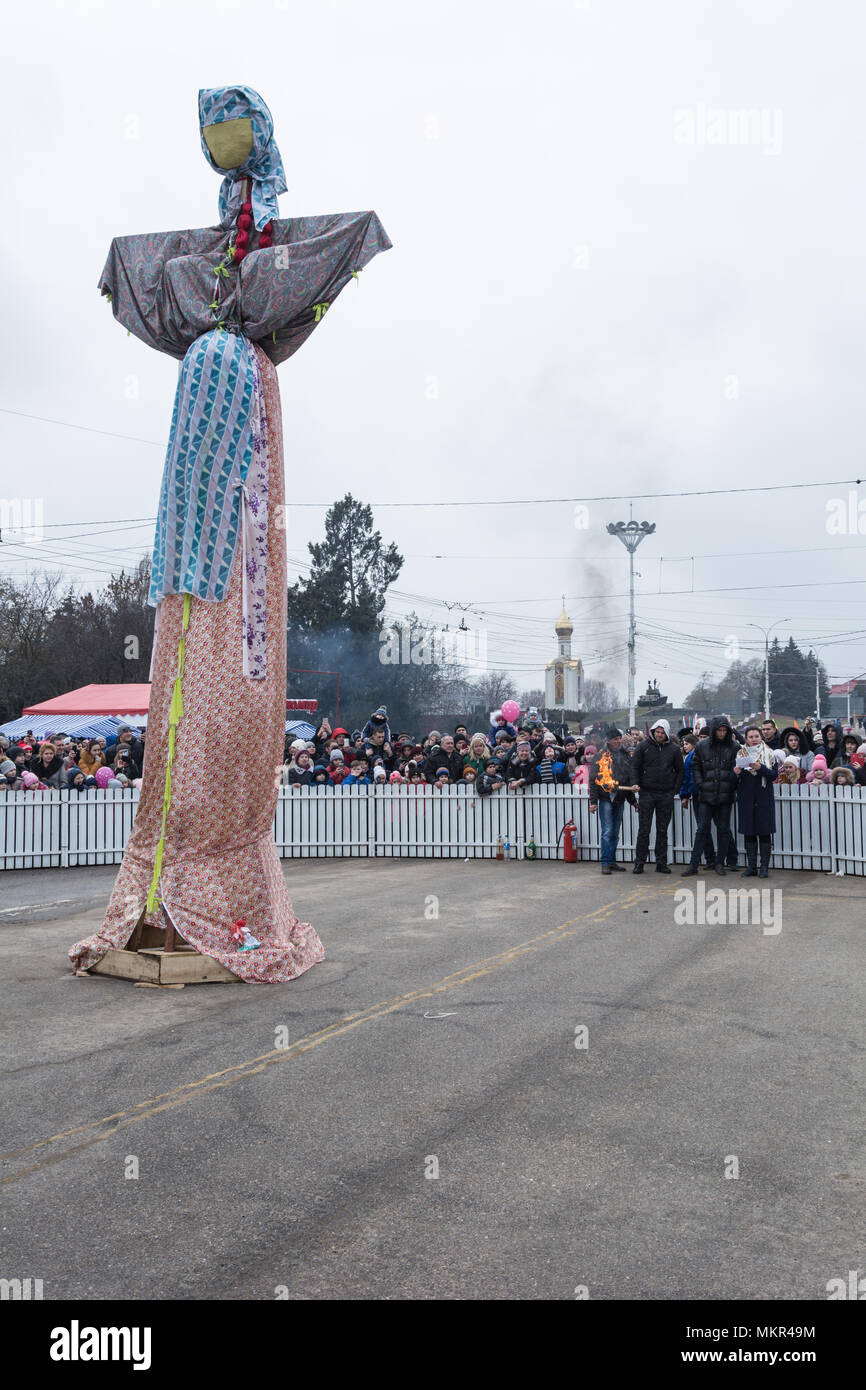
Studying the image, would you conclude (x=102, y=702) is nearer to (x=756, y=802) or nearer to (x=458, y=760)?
(x=458, y=760)

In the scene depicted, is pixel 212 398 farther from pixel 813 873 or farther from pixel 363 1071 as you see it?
pixel 813 873

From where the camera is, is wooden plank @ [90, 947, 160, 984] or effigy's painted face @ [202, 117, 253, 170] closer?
wooden plank @ [90, 947, 160, 984]

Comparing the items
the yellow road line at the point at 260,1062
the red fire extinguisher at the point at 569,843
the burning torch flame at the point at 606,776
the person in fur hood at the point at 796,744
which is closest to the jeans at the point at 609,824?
the burning torch flame at the point at 606,776

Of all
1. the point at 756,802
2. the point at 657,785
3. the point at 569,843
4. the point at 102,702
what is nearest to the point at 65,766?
the point at 569,843

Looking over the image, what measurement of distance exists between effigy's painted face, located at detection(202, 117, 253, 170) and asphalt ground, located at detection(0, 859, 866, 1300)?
645 cm

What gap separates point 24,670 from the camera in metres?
47.6

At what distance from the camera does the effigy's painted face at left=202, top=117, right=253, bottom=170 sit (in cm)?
867

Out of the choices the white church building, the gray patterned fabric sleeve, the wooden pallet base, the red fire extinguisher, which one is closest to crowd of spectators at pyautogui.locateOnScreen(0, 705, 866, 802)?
the red fire extinguisher

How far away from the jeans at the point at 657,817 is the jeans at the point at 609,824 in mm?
398

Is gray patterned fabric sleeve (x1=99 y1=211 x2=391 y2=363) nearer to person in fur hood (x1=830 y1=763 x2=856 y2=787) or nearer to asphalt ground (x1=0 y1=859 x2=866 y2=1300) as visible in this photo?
asphalt ground (x1=0 y1=859 x2=866 y2=1300)

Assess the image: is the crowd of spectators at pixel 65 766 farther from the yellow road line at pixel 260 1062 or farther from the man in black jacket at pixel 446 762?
the yellow road line at pixel 260 1062

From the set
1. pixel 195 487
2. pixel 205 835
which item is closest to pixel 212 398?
pixel 195 487

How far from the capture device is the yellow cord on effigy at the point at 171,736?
27.7ft
